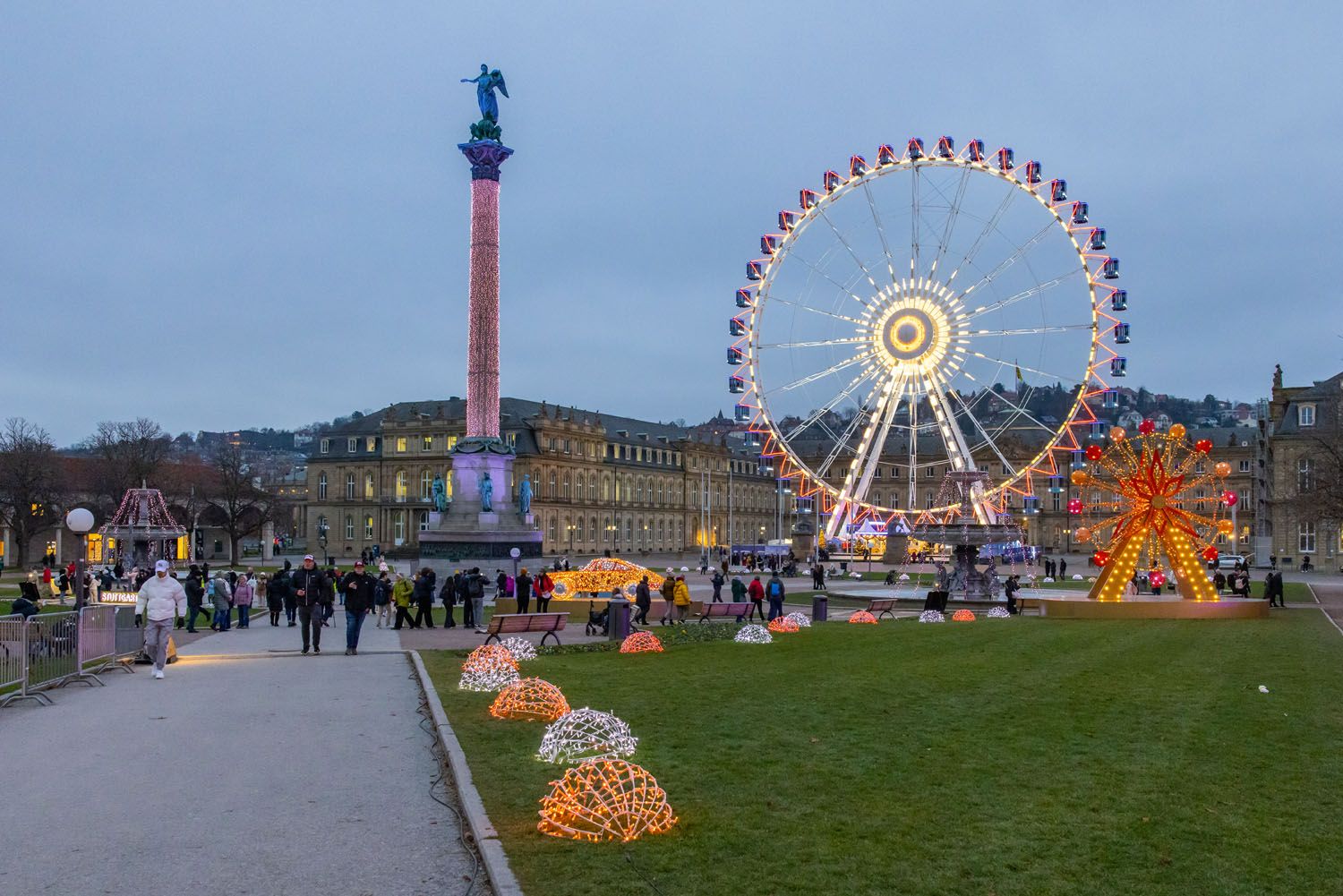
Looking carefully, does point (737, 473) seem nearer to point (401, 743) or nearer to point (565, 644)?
point (565, 644)

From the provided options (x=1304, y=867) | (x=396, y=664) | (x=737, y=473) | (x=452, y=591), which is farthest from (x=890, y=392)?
(x=737, y=473)

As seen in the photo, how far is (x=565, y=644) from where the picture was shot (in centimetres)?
2844

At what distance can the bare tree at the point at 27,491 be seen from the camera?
298 feet

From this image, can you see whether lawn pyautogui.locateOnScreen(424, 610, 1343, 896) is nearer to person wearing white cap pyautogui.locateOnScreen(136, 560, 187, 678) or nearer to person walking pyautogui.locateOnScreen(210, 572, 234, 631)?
person wearing white cap pyautogui.locateOnScreen(136, 560, 187, 678)

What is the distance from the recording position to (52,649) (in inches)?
803

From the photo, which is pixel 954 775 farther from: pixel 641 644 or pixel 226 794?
pixel 641 644

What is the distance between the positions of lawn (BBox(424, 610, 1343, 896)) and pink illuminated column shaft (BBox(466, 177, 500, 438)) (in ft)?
132

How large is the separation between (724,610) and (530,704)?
19.1m

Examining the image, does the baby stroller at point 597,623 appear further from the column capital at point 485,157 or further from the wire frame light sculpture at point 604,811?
the column capital at point 485,157

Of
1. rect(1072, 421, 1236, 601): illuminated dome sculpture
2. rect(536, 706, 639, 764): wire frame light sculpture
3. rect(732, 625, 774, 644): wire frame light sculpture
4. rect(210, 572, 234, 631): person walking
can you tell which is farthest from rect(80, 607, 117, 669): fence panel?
rect(1072, 421, 1236, 601): illuminated dome sculpture

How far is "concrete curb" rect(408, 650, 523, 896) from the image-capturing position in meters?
8.84

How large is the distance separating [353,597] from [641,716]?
1194 cm

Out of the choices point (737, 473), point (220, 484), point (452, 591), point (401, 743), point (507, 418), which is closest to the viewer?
point (401, 743)

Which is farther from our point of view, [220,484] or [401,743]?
[220,484]
